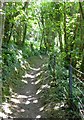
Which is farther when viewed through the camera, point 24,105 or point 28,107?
point 24,105

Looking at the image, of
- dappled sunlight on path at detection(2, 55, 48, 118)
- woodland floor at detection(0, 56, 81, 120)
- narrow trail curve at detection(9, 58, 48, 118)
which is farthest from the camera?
narrow trail curve at detection(9, 58, 48, 118)

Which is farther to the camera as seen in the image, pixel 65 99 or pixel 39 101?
pixel 39 101

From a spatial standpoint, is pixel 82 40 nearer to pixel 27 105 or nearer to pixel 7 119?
pixel 27 105

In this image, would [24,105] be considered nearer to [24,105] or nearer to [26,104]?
[24,105]

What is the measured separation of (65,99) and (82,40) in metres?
3.88

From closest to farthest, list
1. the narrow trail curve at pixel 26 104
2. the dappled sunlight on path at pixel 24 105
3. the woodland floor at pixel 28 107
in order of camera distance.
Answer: the woodland floor at pixel 28 107 → the dappled sunlight on path at pixel 24 105 → the narrow trail curve at pixel 26 104

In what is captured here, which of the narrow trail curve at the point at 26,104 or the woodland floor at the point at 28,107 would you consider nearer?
the woodland floor at the point at 28,107

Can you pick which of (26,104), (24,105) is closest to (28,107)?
(24,105)

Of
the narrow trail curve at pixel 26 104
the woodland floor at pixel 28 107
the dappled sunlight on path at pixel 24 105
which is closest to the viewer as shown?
the woodland floor at pixel 28 107

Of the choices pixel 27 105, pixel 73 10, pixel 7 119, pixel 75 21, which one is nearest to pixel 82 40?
pixel 75 21

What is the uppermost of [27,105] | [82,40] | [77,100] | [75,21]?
[75,21]

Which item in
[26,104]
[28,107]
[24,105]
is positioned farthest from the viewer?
[26,104]

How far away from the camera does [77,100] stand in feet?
25.4

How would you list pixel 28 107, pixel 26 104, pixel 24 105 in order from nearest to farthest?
pixel 28 107 → pixel 24 105 → pixel 26 104
